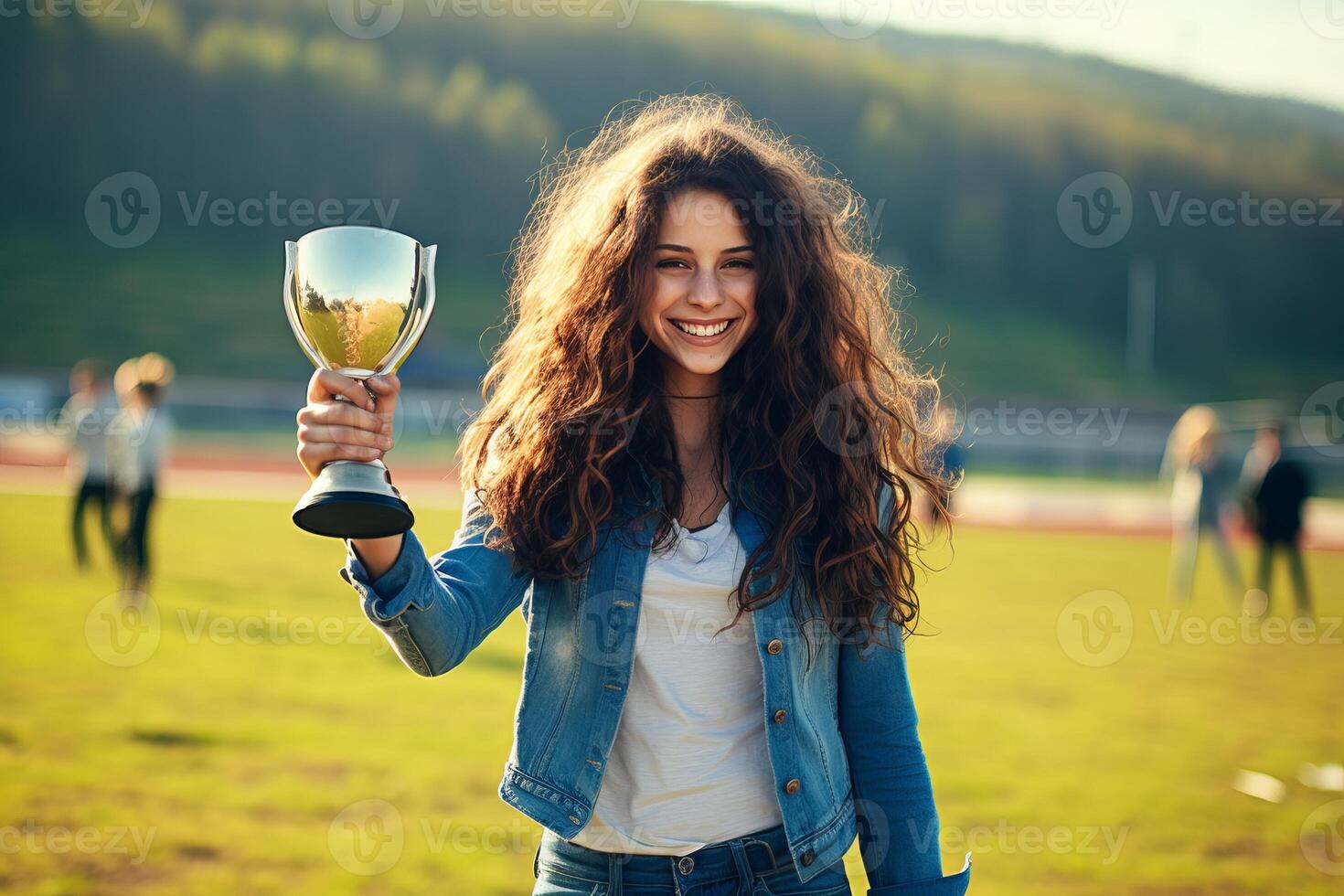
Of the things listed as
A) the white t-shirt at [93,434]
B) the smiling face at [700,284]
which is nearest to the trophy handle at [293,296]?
the smiling face at [700,284]

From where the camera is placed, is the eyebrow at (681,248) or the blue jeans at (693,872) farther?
the eyebrow at (681,248)

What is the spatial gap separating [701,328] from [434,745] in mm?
4761

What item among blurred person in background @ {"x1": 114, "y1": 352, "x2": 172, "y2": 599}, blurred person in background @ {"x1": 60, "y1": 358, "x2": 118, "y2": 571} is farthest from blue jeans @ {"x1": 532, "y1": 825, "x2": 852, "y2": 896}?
blurred person in background @ {"x1": 60, "y1": 358, "x2": 118, "y2": 571}

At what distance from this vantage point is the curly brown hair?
77.5 inches

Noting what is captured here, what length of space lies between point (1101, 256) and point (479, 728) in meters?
60.3

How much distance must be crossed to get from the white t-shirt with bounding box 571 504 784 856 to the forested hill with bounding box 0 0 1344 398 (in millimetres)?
A: 44432

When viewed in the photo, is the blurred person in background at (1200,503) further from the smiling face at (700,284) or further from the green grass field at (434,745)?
the smiling face at (700,284)

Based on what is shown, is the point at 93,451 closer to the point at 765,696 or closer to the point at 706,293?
the point at 706,293

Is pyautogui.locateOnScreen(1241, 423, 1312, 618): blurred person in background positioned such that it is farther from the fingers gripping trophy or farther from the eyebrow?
the fingers gripping trophy

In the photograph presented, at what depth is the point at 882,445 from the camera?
2125mm

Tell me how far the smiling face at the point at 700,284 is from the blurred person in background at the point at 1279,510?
10.8m

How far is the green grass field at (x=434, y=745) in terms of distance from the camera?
187 inches

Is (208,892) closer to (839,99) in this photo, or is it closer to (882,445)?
(882,445)

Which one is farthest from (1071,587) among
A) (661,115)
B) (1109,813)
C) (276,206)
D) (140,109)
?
(140,109)
